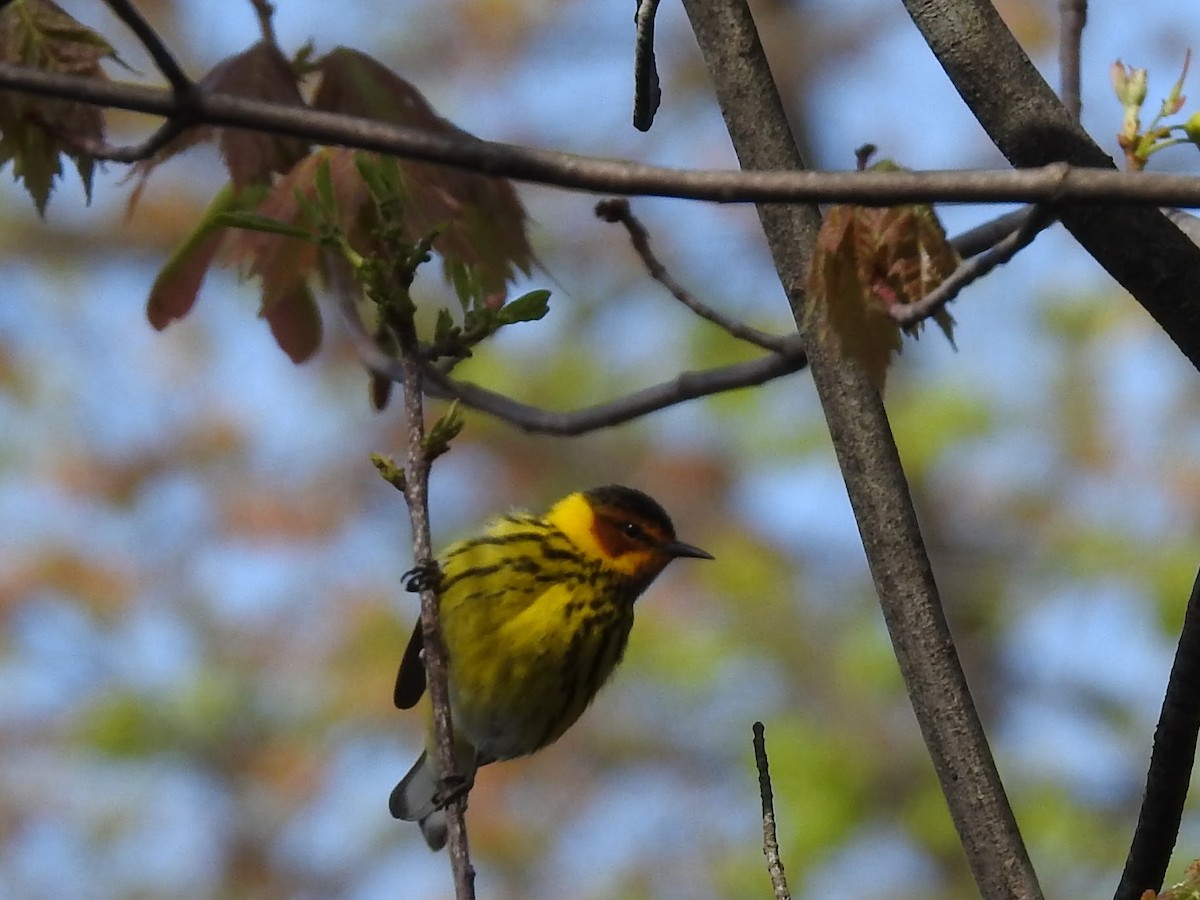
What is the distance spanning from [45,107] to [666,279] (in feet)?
2.97

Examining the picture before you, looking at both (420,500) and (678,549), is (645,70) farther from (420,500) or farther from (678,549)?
(678,549)

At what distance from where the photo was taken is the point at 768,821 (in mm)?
1629

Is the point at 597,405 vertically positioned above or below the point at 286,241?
below

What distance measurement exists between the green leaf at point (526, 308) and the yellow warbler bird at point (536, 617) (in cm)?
142

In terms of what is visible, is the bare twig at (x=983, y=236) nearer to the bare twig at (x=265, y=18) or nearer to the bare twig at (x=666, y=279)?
the bare twig at (x=666, y=279)

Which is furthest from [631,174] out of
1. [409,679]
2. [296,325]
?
[409,679]

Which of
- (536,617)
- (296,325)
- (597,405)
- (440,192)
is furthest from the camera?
(536,617)

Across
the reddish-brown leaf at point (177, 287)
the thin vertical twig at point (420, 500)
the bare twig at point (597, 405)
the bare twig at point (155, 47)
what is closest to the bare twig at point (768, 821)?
the thin vertical twig at point (420, 500)

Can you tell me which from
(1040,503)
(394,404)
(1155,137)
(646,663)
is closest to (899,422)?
(1040,503)

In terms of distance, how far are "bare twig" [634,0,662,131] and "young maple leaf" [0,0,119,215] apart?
80 cm

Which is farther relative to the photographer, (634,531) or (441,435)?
(634,531)

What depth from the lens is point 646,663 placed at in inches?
316

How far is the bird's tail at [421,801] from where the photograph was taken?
375 centimetres

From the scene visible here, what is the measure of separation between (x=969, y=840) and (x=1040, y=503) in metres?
6.67
